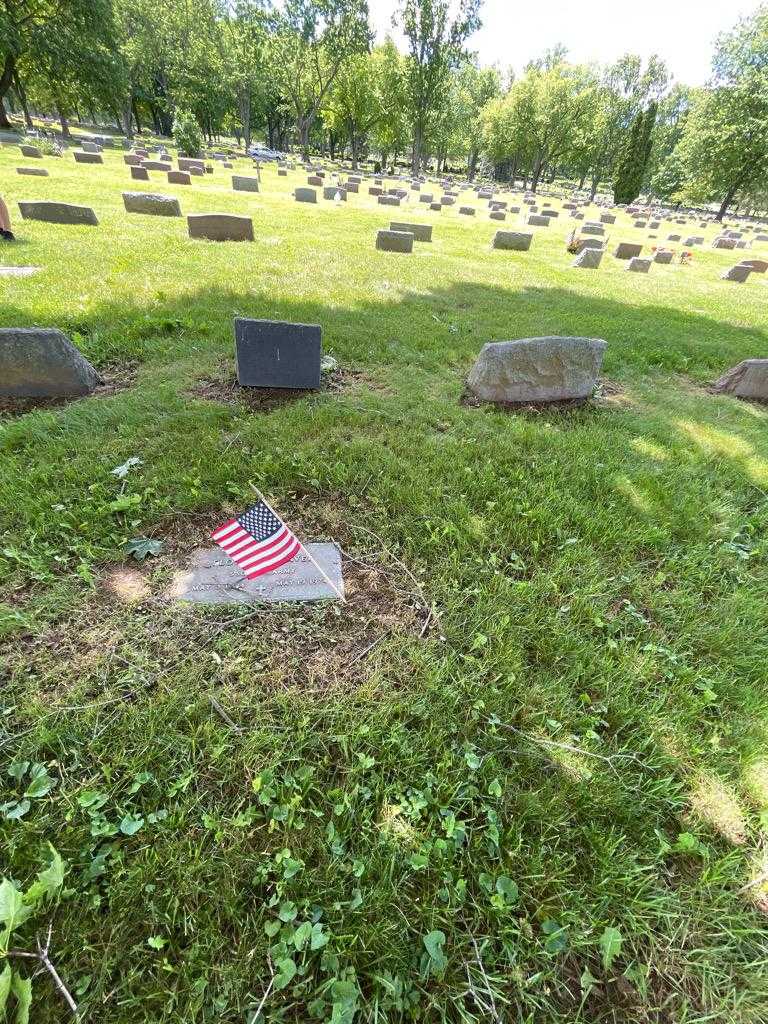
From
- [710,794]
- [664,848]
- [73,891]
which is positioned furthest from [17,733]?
[710,794]

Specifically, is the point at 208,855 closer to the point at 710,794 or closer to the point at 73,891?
the point at 73,891

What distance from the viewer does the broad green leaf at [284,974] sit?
1276 millimetres

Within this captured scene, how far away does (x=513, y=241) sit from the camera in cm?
1298

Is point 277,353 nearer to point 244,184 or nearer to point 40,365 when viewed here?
point 40,365

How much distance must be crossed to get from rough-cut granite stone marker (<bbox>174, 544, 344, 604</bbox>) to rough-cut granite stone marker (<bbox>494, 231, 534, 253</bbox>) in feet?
44.1

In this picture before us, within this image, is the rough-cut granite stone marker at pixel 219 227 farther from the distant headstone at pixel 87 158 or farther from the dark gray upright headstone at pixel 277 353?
the distant headstone at pixel 87 158

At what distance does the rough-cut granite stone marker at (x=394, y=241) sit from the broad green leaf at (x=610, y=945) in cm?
1143

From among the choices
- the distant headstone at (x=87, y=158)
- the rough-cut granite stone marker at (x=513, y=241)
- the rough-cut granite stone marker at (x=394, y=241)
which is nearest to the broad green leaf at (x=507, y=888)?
the rough-cut granite stone marker at (x=394, y=241)

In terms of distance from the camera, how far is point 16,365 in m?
3.65

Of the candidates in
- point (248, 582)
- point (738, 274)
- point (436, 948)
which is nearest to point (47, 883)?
point (436, 948)

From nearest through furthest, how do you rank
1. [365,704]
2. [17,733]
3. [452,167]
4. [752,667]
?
[17,733], [365,704], [752,667], [452,167]

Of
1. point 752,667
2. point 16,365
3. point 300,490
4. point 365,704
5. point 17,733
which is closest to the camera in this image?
point 17,733

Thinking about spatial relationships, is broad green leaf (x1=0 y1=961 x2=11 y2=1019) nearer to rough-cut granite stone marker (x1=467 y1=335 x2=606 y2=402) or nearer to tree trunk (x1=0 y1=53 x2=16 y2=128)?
rough-cut granite stone marker (x1=467 y1=335 x2=606 y2=402)

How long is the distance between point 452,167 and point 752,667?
94.7 m
